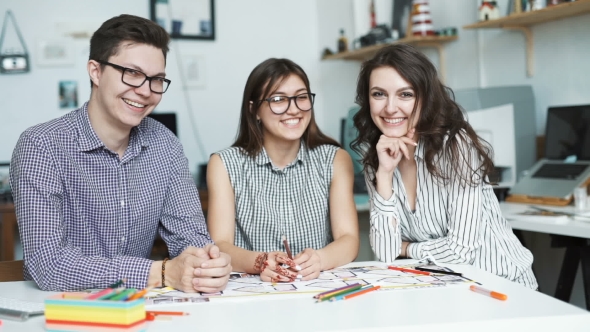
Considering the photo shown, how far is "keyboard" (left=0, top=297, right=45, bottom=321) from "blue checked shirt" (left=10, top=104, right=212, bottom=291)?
153 mm

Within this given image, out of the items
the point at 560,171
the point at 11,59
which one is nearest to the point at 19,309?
the point at 560,171

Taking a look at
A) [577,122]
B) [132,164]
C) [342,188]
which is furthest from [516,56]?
[132,164]

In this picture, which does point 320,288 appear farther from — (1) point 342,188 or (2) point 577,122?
(2) point 577,122

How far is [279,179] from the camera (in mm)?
2057

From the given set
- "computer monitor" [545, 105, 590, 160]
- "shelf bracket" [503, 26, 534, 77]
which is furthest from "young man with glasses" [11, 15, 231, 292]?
"shelf bracket" [503, 26, 534, 77]

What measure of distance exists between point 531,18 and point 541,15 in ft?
0.22

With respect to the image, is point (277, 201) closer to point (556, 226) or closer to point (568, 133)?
point (556, 226)

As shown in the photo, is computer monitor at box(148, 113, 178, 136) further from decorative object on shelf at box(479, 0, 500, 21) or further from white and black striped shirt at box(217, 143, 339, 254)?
white and black striped shirt at box(217, 143, 339, 254)

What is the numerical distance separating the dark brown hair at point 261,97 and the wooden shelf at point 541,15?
116 centimetres

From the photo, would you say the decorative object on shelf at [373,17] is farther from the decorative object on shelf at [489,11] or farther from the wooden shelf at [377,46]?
the decorative object on shelf at [489,11]

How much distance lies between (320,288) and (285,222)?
1.99ft

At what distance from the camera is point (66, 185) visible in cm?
162

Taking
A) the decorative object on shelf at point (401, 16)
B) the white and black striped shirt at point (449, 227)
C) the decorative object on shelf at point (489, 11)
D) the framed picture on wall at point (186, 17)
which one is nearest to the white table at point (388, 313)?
the white and black striped shirt at point (449, 227)

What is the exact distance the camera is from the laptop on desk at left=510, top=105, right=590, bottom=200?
2.62 meters
